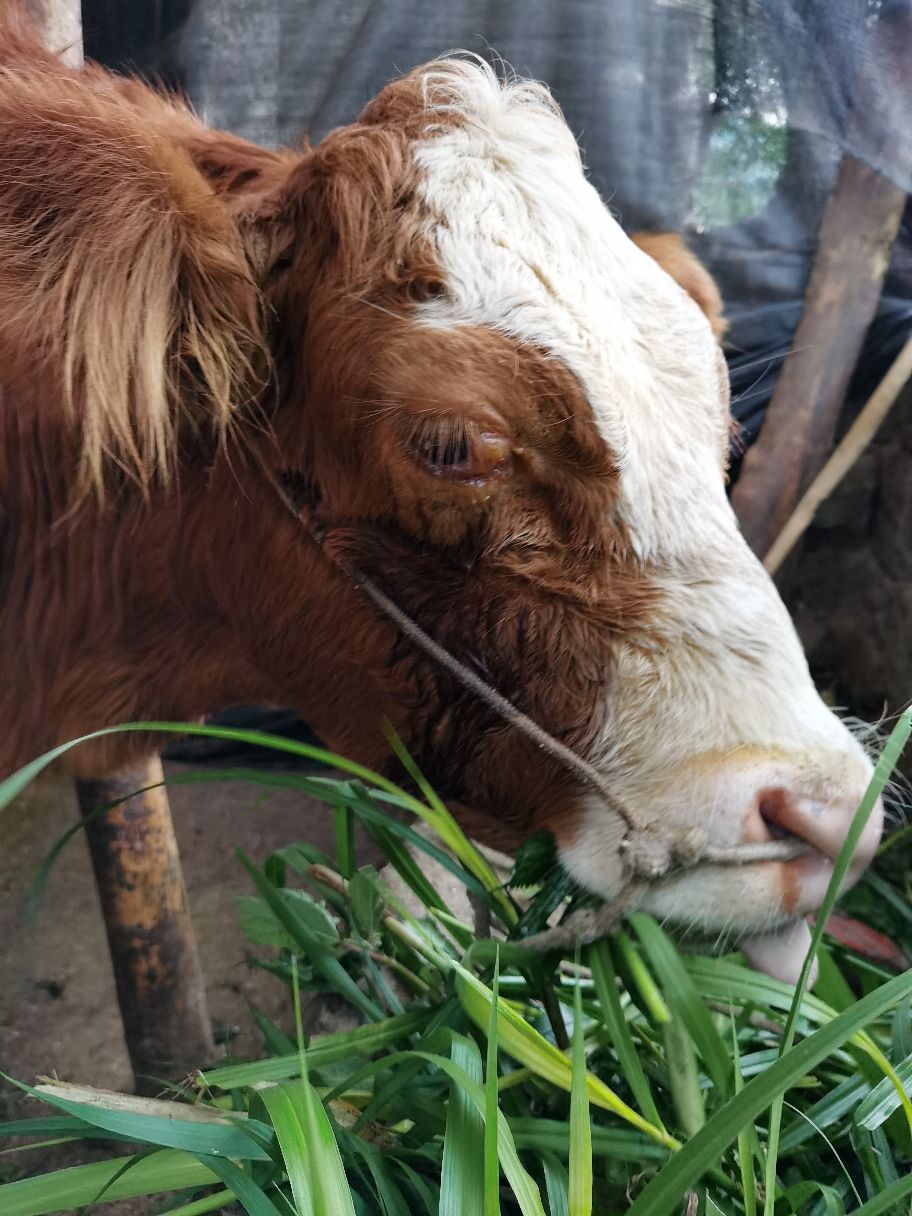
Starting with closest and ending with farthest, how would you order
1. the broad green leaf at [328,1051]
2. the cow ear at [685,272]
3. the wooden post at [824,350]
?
1. the broad green leaf at [328,1051]
2. the cow ear at [685,272]
3. the wooden post at [824,350]

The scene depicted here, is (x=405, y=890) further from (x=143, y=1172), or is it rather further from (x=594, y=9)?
(x=594, y=9)

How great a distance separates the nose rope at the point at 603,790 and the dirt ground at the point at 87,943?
2.44ft

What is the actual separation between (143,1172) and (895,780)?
1.84 m

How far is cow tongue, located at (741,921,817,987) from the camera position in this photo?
1.08 meters

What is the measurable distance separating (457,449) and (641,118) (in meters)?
1.31

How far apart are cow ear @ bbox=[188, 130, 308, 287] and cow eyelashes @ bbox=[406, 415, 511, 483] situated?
328mm

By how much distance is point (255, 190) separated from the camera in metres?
1.22

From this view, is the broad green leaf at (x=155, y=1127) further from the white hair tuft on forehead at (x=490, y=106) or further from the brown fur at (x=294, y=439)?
the white hair tuft on forehead at (x=490, y=106)

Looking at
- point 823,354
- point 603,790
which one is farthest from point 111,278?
point 823,354

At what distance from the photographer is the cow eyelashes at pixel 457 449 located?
1.02 metres

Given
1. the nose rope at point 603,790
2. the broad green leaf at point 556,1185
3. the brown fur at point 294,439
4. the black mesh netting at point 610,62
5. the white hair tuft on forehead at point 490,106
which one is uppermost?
the black mesh netting at point 610,62

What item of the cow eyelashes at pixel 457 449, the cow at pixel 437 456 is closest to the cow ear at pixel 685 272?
the cow at pixel 437 456

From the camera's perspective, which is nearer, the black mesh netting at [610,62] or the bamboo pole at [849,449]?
the black mesh netting at [610,62]

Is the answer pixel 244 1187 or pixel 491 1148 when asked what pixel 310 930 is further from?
pixel 491 1148
